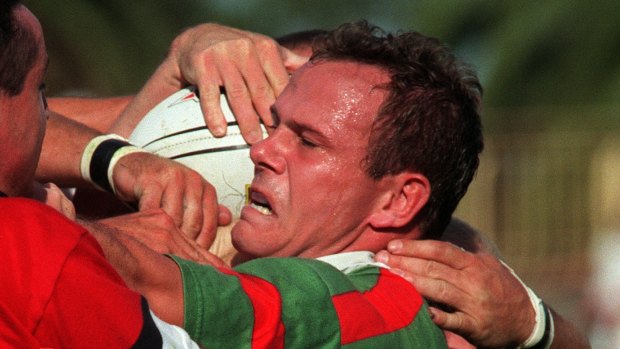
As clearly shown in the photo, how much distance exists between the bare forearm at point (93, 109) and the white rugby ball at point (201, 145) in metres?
0.99

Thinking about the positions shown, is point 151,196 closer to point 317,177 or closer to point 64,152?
point 64,152

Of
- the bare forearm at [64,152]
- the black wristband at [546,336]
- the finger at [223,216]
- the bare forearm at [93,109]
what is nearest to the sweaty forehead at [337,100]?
the finger at [223,216]

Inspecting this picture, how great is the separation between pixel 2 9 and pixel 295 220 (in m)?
1.22

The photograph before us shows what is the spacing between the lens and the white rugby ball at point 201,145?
454 centimetres

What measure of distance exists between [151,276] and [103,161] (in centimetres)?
157

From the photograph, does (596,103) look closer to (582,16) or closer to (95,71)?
(582,16)

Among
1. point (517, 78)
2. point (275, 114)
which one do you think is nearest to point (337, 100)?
point (275, 114)

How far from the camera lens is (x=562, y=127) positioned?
19516 millimetres

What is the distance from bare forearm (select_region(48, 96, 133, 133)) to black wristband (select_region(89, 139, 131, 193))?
3.38 ft

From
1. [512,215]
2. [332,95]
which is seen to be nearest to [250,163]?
[332,95]

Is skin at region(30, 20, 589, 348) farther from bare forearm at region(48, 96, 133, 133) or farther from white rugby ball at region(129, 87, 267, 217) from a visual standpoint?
bare forearm at region(48, 96, 133, 133)

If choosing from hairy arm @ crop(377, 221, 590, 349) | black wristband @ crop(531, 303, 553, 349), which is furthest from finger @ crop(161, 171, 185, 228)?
black wristband @ crop(531, 303, 553, 349)

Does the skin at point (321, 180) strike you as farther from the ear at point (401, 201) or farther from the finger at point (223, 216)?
the finger at point (223, 216)

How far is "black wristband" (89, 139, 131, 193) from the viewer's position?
4598 millimetres
